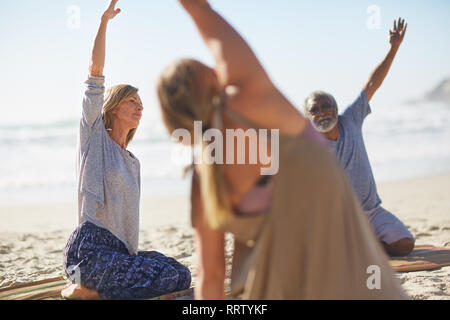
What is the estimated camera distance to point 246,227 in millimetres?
1813

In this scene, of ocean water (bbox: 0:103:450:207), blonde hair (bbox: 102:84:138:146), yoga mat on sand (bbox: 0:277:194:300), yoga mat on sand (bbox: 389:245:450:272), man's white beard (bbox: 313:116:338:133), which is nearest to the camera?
yoga mat on sand (bbox: 0:277:194:300)

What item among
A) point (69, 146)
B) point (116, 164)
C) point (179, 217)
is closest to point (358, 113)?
point (116, 164)

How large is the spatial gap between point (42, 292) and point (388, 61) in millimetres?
3683

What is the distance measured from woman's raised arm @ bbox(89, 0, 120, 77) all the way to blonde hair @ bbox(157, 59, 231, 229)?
1.99 metres

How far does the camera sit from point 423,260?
14.0 ft

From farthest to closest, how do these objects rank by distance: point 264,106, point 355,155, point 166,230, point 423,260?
point 166,230 < point 355,155 < point 423,260 < point 264,106

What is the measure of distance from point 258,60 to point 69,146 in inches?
890

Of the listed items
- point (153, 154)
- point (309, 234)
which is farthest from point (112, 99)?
point (153, 154)

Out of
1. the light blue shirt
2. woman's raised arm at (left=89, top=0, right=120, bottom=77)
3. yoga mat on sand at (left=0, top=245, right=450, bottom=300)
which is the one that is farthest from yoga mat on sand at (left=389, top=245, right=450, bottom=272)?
woman's raised arm at (left=89, top=0, right=120, bottom=77)

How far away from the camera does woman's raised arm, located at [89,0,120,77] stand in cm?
359

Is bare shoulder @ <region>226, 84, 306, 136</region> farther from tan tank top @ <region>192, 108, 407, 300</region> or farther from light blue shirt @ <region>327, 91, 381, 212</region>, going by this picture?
light blue shirt @ <region>327, 91, 381, 212</region>

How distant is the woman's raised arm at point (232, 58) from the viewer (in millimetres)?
1750

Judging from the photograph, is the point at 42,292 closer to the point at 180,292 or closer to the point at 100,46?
the point at 180,292

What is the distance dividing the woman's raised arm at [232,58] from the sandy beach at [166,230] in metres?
2.35
